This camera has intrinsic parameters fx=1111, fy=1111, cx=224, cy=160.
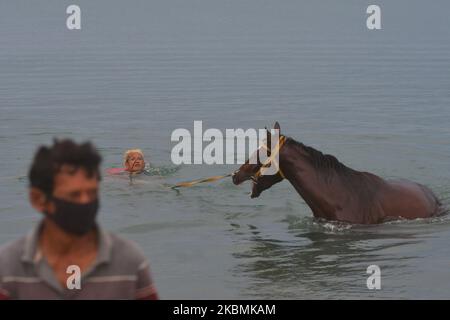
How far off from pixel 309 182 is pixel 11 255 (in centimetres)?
826

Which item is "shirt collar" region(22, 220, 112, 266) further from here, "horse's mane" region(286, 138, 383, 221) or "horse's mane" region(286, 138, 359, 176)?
"horse's mane" region(286, 138, 383, 221)

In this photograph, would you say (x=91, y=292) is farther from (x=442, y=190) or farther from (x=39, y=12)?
(x=39, y=12)

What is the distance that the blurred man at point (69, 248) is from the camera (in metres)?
4.83

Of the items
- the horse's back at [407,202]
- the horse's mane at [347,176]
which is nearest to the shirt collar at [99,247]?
the horse's mane at [347,176]

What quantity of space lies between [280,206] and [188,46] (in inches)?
1152

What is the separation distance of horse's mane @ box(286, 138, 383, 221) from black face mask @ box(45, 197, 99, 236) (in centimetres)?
820

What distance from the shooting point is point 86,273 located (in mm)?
5016

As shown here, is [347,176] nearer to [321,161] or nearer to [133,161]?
[321,161]

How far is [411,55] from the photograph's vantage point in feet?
132

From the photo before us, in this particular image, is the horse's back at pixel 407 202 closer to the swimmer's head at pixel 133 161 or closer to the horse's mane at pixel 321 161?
the horse's mane at pixel 321 161

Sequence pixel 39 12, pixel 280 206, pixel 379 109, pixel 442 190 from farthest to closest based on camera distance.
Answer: pixel 39 12 → pixel 379 109 → pixel 442 190 → pixel 280 206

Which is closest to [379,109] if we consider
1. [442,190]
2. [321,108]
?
[321,108]

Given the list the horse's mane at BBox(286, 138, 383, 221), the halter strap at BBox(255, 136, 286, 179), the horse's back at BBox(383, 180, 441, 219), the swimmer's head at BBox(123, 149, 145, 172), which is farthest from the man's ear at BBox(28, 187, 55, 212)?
the swimmer's head at BBox(123, 149, 145, 172)

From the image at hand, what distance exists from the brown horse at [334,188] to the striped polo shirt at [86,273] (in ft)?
25.2
